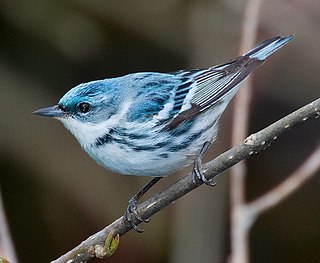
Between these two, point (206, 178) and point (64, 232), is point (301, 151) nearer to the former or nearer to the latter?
point (64, 232)

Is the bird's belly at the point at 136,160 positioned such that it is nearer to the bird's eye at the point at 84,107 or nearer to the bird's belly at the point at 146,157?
the bird's belly at the point at 146,157

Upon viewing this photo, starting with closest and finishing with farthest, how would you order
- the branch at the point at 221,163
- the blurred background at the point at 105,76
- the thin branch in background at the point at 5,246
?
1. the branch at the point at 221,163
2. the thin branch in background at the point at 5,246
3. the blurred background at the point at 105,76

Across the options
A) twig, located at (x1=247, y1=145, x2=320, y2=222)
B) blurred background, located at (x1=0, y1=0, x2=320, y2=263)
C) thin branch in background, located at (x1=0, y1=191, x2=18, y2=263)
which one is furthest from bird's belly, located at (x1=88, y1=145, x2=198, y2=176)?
blurred background, located at (x1=0, y1=0, x2=320, y2=263)

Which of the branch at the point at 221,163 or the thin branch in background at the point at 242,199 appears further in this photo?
the thin branch in background at the point at 242,199

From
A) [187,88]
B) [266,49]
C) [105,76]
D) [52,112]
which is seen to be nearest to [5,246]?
[52,112]

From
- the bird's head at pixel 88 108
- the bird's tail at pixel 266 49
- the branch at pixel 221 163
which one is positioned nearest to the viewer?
the branch at pixel 221 163

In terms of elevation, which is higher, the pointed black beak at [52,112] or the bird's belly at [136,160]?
the pointed black beak at [52,112]

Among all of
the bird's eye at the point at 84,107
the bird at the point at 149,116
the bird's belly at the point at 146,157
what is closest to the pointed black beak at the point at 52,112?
the bird at the point at 149,116

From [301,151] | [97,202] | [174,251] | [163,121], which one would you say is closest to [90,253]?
[163,121]

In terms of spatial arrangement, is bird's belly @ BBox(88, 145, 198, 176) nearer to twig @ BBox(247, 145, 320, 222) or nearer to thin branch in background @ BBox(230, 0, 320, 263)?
thin branch in background @ BBox(230, 0, 320, 263)
